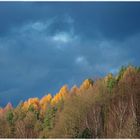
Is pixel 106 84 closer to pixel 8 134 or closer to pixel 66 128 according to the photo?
pixel 66 128

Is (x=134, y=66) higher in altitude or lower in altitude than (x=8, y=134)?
higher

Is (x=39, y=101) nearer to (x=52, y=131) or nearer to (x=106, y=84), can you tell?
(x=52, y=131)

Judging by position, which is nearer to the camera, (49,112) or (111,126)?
(111,126)

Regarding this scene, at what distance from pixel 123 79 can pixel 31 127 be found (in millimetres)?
3952

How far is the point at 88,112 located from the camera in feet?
50.6

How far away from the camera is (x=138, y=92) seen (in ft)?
51.1

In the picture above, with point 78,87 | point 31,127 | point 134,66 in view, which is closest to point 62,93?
point 78,87

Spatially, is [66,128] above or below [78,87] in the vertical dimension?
below

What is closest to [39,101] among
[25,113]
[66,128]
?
[25,113]

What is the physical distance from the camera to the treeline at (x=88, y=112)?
49.9ft

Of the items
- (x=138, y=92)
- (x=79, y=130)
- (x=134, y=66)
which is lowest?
(x=79, y=130)

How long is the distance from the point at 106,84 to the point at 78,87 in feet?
4.10

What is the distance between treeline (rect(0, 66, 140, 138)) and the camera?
15.2 m

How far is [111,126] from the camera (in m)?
15.3
